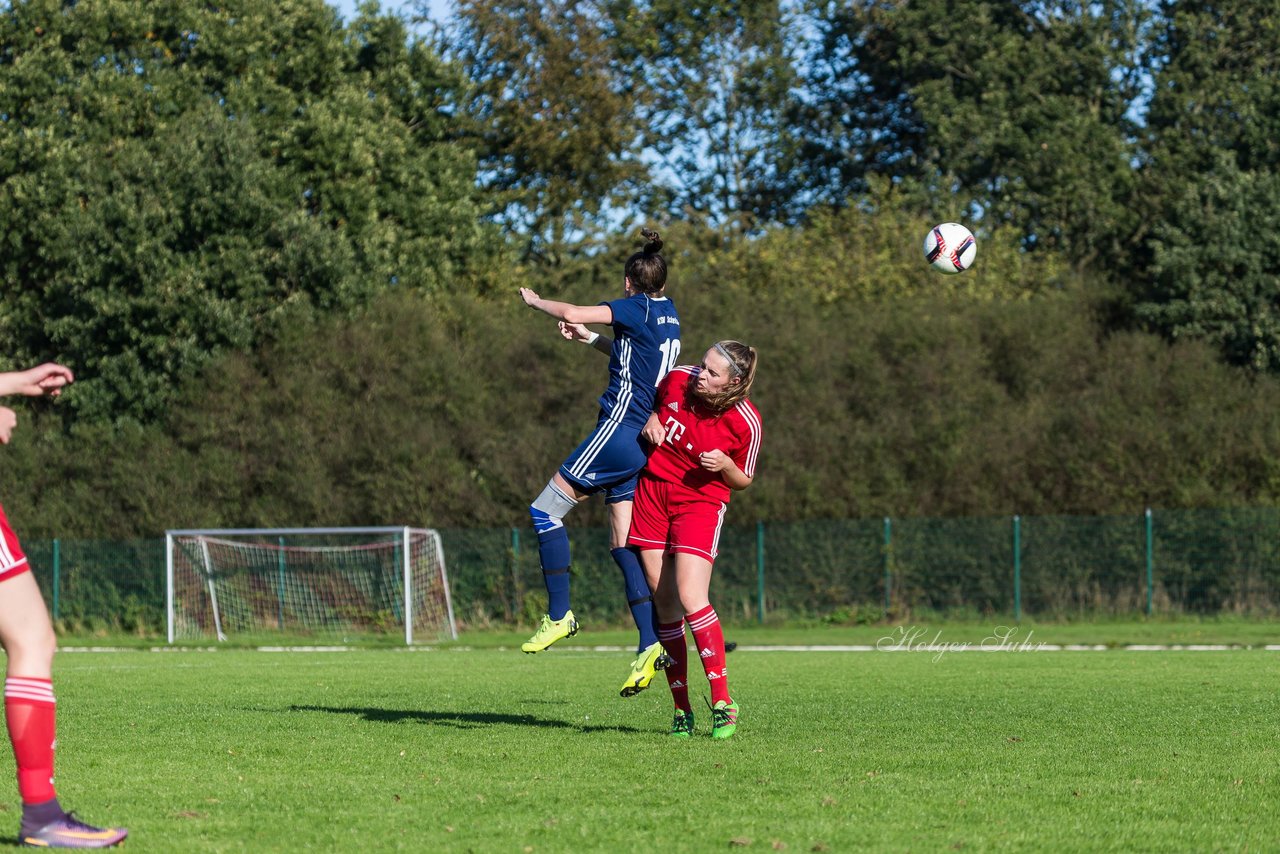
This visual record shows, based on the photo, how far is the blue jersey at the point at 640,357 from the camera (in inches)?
391

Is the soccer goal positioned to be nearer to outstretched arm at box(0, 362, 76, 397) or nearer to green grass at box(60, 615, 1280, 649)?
green grass at box(60, 615, 1280, 649)

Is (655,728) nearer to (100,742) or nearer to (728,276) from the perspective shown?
(100,742)

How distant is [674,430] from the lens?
28.1ft

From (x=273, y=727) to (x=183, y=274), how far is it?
2386cm

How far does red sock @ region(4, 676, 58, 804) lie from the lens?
5.43 m

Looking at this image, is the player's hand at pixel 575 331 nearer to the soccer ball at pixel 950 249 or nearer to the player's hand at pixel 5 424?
the soccer ball at pixel 950 249

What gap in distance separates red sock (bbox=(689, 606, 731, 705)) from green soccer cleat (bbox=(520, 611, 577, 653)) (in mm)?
1218

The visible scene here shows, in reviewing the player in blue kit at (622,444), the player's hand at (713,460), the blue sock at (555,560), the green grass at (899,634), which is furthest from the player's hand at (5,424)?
the green grass at (899,634)

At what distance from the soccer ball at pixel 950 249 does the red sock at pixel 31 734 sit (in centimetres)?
921

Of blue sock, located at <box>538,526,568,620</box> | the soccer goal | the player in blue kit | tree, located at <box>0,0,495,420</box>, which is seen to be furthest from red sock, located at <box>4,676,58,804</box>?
tree, located at <box>0,0,495,420</box>

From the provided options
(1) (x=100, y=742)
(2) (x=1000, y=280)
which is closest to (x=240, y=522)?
(2) (x=1000, y=280)

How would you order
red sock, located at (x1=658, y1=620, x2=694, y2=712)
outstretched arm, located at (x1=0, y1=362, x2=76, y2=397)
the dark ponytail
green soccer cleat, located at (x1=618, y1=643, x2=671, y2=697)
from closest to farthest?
1. outstretched arm, located at (x1=0, y1=362, x2=76, y2=397)
2. red sock, located at (x1=658, y1=620, x2=694, y2=712)
3. green soccer cleat, located at (x1=618, y1=643, x2=671, y2=697)
4. the dark ponytail

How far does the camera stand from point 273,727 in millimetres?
9203

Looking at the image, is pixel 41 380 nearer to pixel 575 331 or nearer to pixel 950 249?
pixel 575 331
